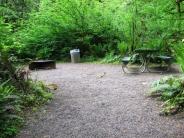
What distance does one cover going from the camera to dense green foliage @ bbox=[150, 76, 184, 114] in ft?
20.9

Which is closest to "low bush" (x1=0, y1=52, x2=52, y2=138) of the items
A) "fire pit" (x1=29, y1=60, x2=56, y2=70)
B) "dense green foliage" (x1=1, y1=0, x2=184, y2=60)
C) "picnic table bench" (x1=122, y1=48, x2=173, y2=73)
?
"picnic table bench" (x1=122, y1=48, x2=173, y2=73)

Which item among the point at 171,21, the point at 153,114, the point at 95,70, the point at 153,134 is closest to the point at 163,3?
the point at 171,21

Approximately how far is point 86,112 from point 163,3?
7072 millimetres

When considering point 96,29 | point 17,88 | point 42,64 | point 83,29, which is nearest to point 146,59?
point 42,64

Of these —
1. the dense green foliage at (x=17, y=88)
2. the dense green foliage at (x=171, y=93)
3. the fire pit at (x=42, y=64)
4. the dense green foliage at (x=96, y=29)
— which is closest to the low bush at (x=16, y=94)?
the dense green foliage at (x=17, y=88)

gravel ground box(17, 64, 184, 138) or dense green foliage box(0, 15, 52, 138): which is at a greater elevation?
dense green foliage box(0, 15, 52, 138)

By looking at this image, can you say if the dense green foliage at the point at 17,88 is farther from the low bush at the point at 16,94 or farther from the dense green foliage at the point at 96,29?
the dense green foliage at the point at 96,29

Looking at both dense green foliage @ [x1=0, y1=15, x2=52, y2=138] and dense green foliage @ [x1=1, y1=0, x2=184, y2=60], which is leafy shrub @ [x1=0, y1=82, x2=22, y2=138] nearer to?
dense green foliage @ [x1=0, y1=15, x2=52, y2=138]

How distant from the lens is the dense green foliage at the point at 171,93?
636 centimetres

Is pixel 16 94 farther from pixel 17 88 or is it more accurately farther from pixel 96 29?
pixel 96 29

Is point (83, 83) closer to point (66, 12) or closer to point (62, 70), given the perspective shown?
point (62, 70)

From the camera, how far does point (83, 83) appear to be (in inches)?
391

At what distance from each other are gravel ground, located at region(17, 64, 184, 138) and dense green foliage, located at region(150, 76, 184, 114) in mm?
203

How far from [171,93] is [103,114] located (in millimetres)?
1428
